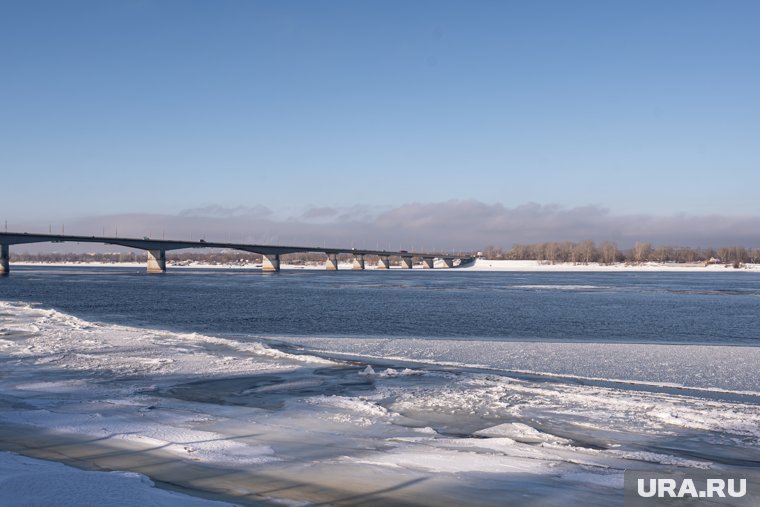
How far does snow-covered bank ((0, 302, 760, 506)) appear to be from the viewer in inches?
347

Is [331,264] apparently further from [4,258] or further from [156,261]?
[4,258]

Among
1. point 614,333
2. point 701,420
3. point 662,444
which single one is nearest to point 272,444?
point 662,444

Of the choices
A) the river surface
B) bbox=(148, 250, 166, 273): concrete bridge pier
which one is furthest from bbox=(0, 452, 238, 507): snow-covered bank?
bbox=(148, 250, 166, 273): concrete bridge pier

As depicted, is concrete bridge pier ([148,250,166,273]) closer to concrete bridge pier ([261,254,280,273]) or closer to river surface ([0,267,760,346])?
concrete bridge pier ([261,254,280,273])

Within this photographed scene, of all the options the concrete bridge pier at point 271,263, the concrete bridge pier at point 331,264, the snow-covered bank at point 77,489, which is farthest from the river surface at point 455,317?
the concrete bridge pier at point 331,264

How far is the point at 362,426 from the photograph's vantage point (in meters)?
12.1

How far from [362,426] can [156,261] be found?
137m

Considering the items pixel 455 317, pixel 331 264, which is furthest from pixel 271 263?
pixel 455 317

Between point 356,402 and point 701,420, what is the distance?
262 inches

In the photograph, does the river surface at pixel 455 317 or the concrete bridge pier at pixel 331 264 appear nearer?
the river surface at pixel 455 317

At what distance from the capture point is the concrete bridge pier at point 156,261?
458 feet

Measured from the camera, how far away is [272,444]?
10.6 metres

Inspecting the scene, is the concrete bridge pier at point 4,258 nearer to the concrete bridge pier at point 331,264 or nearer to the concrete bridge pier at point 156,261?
the concrete bridge pier at point 156,261

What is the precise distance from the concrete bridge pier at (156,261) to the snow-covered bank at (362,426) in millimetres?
124344
